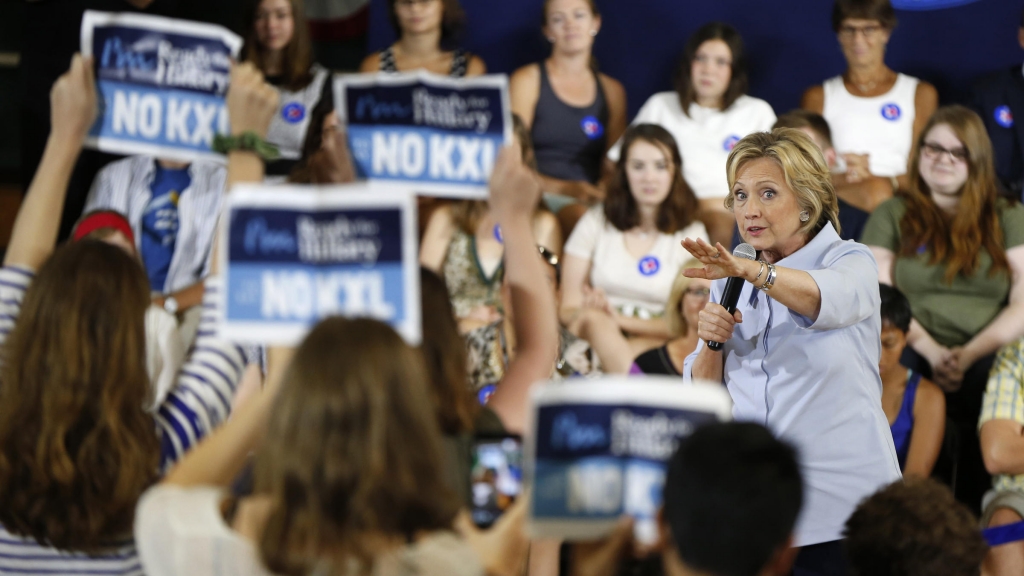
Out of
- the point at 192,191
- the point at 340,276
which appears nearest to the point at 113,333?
the point at 340,276

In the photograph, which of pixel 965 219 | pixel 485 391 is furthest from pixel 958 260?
pixel 485 391

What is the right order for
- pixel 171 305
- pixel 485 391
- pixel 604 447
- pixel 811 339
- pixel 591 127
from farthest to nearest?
pixel 591 127 < pixel 485 391 < pixel 171 305 < pixel 811 339 < pixel 604 447

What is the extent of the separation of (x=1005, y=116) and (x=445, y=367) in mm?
3613

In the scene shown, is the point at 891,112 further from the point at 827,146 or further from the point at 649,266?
the point at 649,266

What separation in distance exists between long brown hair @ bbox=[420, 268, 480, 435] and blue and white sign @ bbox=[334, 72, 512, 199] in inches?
19.2

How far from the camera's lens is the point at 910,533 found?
169cm

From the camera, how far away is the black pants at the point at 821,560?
214 centimetres

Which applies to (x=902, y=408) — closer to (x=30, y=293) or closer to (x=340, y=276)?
(x=340, y=276)

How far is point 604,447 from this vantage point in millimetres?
1435

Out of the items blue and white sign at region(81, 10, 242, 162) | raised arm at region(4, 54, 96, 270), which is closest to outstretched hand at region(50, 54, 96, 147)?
raised arm at region(4, 54, 96, 270)

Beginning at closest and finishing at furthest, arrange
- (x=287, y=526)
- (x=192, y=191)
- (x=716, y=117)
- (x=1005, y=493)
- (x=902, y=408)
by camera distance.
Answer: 1. (x=287, y=526)
2. (x=1005, y=493)
3. (x=902, y=408)
4. (x=192, y=191)
5. (x=716, y=117)

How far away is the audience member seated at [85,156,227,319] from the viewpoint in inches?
147

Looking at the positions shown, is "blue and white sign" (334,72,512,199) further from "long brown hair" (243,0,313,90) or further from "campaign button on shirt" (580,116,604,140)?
"campaign button on shirt" (580,116,604,140)

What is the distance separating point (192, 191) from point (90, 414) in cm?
227
